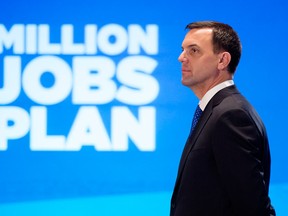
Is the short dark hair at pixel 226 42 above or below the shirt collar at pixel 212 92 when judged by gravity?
above

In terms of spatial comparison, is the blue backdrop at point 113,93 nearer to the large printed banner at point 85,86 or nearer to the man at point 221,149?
the large printed banner at point 85,86

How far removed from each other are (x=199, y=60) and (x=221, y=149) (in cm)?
34

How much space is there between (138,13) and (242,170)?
2.24 meters

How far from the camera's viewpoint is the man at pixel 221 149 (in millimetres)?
1544

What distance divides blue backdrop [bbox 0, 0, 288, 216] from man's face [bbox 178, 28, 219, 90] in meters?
1.78

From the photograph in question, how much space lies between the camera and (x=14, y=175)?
3.67m

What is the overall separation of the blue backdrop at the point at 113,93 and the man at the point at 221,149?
180 centimetres

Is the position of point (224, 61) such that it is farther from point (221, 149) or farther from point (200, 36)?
point (221, 149)

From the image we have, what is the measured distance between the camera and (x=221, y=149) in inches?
61.4

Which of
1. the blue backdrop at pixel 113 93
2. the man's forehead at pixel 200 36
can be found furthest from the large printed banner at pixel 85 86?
the man's forehead at pixel 200 36

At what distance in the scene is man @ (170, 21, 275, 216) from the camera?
154cm

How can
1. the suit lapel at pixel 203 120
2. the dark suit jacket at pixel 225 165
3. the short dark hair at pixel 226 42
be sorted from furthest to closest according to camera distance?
the short dark hair at pixel 226 42, the suit lapel at pixel 203 120, the dark suit jacket at pixel 225 165

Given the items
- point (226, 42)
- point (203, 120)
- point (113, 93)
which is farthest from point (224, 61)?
point (113, 93)

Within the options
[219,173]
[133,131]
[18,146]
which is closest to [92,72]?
[133,131]
